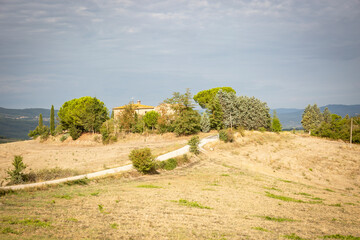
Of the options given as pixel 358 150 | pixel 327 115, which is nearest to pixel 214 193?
pixel 358 150

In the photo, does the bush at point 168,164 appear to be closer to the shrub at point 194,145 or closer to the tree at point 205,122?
the shrub at point 194,145

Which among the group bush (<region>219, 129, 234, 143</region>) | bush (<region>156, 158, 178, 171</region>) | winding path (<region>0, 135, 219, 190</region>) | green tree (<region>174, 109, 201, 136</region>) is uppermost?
green tree (<region>174, 109, 201, 136</region>)

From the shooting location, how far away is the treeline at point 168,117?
61344 millimetres

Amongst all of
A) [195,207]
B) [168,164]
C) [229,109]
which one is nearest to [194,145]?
[168,164]

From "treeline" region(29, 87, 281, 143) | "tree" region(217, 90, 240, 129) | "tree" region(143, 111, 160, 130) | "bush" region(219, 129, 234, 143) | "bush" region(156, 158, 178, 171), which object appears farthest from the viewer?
"tree" region(217, 90, 240, 129)

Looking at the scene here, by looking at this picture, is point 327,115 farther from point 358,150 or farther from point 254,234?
point 254,234

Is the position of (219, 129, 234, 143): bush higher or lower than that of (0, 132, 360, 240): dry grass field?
higher

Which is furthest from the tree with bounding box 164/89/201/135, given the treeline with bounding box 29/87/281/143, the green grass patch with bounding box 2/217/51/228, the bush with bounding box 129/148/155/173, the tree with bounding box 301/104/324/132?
the green grass patch with bounding box 2/217/51/228

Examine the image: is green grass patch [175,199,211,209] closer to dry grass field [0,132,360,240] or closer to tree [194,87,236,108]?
dry grass field [0,132,360,240]

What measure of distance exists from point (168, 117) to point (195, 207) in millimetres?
46756

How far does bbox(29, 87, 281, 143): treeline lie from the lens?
61344 millimetres

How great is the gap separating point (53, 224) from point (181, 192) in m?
10.9

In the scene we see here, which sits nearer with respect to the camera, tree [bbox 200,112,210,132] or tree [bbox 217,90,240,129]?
tree [bbox 200,112,210,132]

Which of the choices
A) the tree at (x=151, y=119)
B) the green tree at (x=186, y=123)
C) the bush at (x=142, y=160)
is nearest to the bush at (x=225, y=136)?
the green tree at (x=186, y=123)
